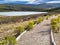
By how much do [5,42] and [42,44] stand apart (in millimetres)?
2971

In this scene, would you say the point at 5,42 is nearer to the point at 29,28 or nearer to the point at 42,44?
the point at 42,44

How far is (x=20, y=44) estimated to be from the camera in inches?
567

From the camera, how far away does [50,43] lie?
48.2 ft

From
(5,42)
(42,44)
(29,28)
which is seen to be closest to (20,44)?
(42,44)

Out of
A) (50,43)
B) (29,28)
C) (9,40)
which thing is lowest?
(29,28)

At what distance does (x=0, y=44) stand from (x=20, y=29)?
28.8 ft

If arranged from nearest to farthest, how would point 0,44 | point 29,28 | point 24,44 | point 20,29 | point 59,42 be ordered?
point 0,44
point 24,44
point 59,42
point 20,29
point 29,28

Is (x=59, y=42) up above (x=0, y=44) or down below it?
below

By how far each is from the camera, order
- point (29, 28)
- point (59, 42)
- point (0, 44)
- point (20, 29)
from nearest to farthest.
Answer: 1. point (0, 44)
2. point (59, 42)
3. point (20, 29)
4. point (29, 28)

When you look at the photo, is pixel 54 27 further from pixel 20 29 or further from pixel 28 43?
pixel 28 43

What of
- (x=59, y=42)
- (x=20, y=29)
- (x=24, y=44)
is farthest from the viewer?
(x=20, y=29)

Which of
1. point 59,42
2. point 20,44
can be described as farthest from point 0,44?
point 59,42

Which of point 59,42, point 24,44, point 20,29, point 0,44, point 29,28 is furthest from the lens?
point 29,28

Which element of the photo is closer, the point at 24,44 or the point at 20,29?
the point at 24,44
